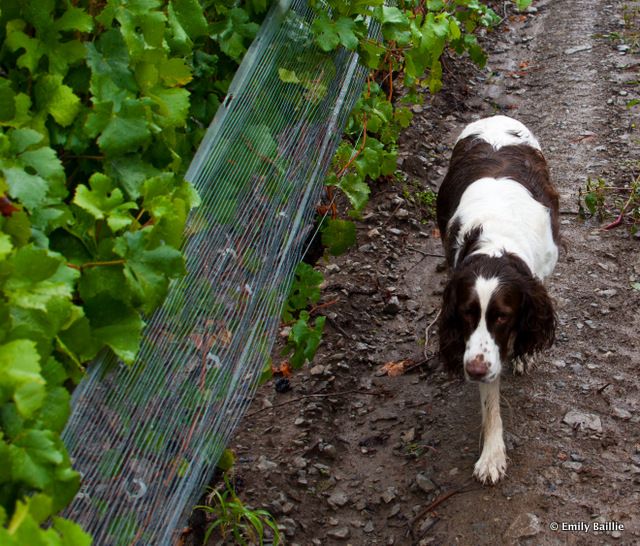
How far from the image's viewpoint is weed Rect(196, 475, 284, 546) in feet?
11.0

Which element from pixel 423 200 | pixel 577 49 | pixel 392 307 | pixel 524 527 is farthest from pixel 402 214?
pixel 577 49

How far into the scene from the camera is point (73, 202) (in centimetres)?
225

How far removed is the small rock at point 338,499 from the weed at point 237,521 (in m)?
0.32

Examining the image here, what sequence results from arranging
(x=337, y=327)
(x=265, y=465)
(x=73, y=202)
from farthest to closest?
(x=337, y=327) < (x=265, y=465) < (x=73, y=202)

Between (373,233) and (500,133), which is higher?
(500,133)

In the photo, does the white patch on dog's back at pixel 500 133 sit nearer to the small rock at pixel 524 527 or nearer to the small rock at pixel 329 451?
the small rock at pixel 329 451

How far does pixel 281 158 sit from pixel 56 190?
58.6 inches

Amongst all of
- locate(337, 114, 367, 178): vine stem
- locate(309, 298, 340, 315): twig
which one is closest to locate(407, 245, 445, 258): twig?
locate(309, 298, 340, 315): twig

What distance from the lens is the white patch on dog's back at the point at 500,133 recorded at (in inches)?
197

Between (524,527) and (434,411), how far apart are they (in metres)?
0.94

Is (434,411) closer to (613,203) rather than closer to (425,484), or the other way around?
(425,484)

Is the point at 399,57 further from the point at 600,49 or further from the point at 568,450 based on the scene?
A: the point at 600,49

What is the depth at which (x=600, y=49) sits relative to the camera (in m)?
7.83

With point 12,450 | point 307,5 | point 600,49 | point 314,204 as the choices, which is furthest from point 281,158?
point 600,49
